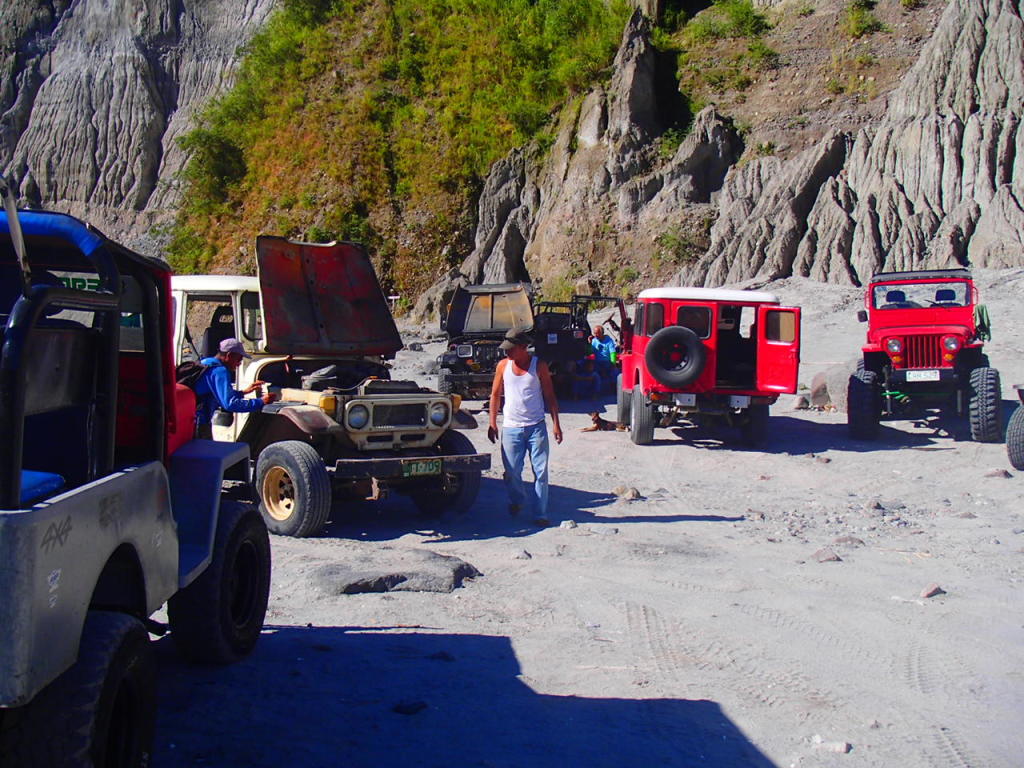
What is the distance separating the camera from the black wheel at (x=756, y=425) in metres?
13.5

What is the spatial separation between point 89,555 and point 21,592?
1.42ft

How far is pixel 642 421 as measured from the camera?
A: 44.4 feet

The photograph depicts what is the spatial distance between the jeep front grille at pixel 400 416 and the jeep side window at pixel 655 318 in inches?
230

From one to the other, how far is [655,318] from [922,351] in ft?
12.4

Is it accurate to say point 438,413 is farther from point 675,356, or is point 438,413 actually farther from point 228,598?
point 675,356

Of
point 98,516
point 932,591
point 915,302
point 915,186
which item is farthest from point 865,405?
point 915,186

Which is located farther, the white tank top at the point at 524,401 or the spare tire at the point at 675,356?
the spare tire at the point at 675,356

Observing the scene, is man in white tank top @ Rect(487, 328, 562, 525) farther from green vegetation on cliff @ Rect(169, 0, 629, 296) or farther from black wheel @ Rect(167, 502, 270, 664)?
green vegetation on cliff @ Rect(169, 0, 629, 296)

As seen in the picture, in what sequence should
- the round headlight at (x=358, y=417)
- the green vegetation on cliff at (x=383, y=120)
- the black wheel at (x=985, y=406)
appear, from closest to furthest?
1. the round headlight at (x=358, y=417)
2. the black wheel at (x=985, y=406)
3. the green vegetation on cliff at (x=383, y=120)

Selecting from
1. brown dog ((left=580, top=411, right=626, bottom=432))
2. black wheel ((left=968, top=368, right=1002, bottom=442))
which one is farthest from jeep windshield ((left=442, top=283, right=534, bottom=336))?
black wheel ((left=968, top=368, right=1002, bottom=442))

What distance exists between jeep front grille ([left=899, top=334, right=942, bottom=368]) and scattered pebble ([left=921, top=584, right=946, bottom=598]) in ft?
26.5

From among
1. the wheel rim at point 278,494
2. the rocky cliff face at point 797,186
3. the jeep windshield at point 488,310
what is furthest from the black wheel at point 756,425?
the rocky cliff face at point 797,186

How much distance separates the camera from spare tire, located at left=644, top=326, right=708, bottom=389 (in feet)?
43.0

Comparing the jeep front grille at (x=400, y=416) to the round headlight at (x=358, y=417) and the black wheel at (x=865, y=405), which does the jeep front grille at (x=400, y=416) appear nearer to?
the round headlight at (x=358, y=417)
